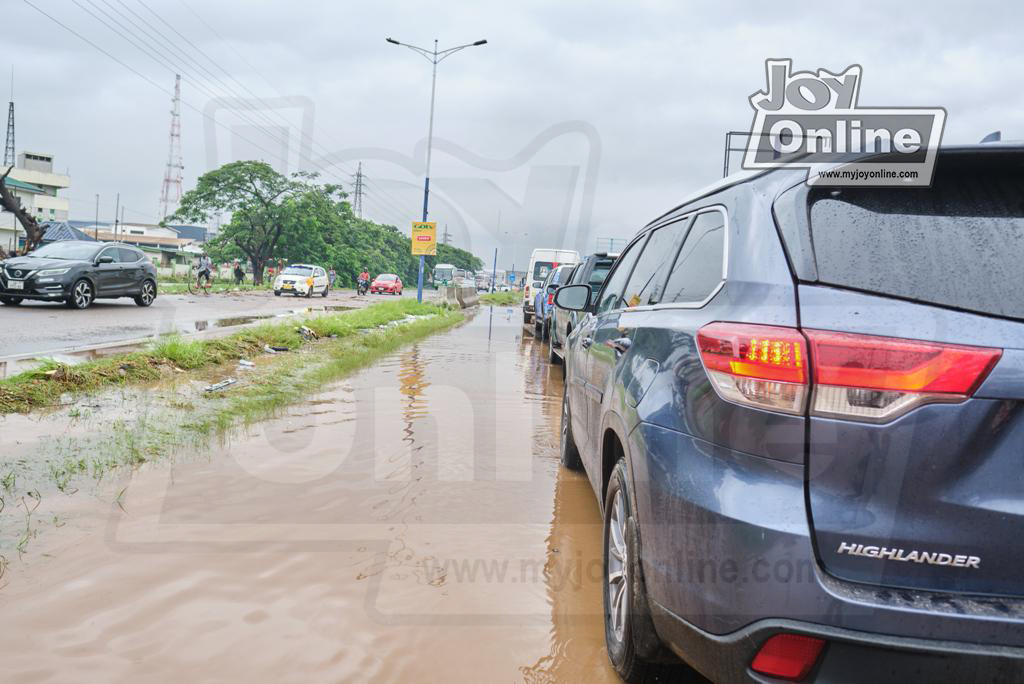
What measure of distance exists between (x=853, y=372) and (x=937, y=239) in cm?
45

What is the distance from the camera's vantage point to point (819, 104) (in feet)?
27.7

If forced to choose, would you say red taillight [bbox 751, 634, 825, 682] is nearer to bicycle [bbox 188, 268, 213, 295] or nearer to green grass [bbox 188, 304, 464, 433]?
green grass [bbox 188, 304, 464, 433]

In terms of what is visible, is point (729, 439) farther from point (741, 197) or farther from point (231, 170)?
point (231, 170)

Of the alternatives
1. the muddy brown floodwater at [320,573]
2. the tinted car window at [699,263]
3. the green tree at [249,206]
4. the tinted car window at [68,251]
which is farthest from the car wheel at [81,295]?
the green tree at [249,206]

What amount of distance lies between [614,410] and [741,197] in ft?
3.17

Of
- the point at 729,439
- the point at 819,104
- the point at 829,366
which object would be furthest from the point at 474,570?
the point at 819,104

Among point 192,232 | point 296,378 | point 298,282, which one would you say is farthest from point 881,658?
point 192,232

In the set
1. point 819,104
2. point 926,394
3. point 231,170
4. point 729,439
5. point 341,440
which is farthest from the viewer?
point 231,170

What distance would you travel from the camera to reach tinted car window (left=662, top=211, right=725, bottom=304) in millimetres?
2359

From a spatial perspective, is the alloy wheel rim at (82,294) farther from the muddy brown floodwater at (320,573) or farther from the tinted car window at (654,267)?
the tinted car window at (654,267)

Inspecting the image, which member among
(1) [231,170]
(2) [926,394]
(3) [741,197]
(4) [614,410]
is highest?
(1) [231,170]

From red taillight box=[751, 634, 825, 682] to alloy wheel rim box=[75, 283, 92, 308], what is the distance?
1752cm

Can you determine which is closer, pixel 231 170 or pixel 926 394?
pixel 926 394

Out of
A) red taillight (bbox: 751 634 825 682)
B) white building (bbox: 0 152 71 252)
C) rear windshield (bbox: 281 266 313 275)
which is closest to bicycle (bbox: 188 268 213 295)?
rear windshield (bbox: 281 266 313 275)
